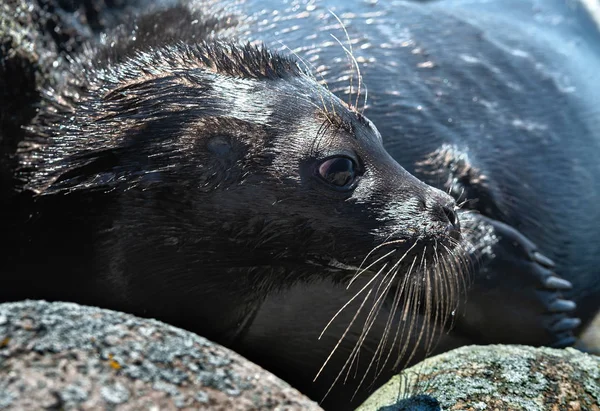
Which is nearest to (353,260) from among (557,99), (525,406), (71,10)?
(525,406)

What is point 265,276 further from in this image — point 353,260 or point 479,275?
point 479,275

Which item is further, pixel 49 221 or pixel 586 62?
pixel 586 62

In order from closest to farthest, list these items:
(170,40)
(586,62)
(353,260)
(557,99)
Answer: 1. (353,260)
2. (170,40)
3. (557,99)
4. (586,62)

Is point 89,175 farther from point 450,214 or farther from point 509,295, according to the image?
point 509,295

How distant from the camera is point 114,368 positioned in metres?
2.20

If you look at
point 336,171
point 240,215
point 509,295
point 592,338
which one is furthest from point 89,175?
point 592,338

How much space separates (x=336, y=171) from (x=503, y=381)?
42.7 inches

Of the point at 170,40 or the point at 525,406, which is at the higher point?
the point at 170,40

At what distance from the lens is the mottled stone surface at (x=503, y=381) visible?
2.81 m

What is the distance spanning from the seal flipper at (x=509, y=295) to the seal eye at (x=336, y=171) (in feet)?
3.73

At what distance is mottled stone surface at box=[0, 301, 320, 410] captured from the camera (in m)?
2.05

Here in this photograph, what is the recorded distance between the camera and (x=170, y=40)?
13.9 ft

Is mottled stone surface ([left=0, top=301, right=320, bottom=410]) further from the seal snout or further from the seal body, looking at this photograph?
the seal body

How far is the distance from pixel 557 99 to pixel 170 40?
10.4 feet
